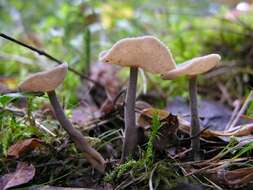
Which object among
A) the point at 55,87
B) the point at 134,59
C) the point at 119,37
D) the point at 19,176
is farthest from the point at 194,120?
the point at 119,37

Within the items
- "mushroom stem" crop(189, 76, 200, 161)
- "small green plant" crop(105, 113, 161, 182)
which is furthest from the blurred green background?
"small green plant" crop(105, 113, 161, 182)

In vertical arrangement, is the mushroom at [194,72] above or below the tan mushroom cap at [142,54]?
below

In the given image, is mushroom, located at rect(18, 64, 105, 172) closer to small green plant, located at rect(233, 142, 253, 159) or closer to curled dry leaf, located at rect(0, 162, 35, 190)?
curled dry leaf, located at rect(0, 162, 35, 190)

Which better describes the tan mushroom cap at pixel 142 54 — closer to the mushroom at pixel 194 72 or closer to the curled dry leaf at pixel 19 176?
the mushroom at pixel 194 72

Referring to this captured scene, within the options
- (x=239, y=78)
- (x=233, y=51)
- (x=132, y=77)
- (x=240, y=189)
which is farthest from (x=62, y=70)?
(x=233, y=51)

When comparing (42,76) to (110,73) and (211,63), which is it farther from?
(110,73)

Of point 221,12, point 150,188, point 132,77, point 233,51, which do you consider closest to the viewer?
point 150,188

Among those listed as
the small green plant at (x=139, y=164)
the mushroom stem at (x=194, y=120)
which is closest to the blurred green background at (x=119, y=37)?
the mushroom stem at (x=194, y=120)
